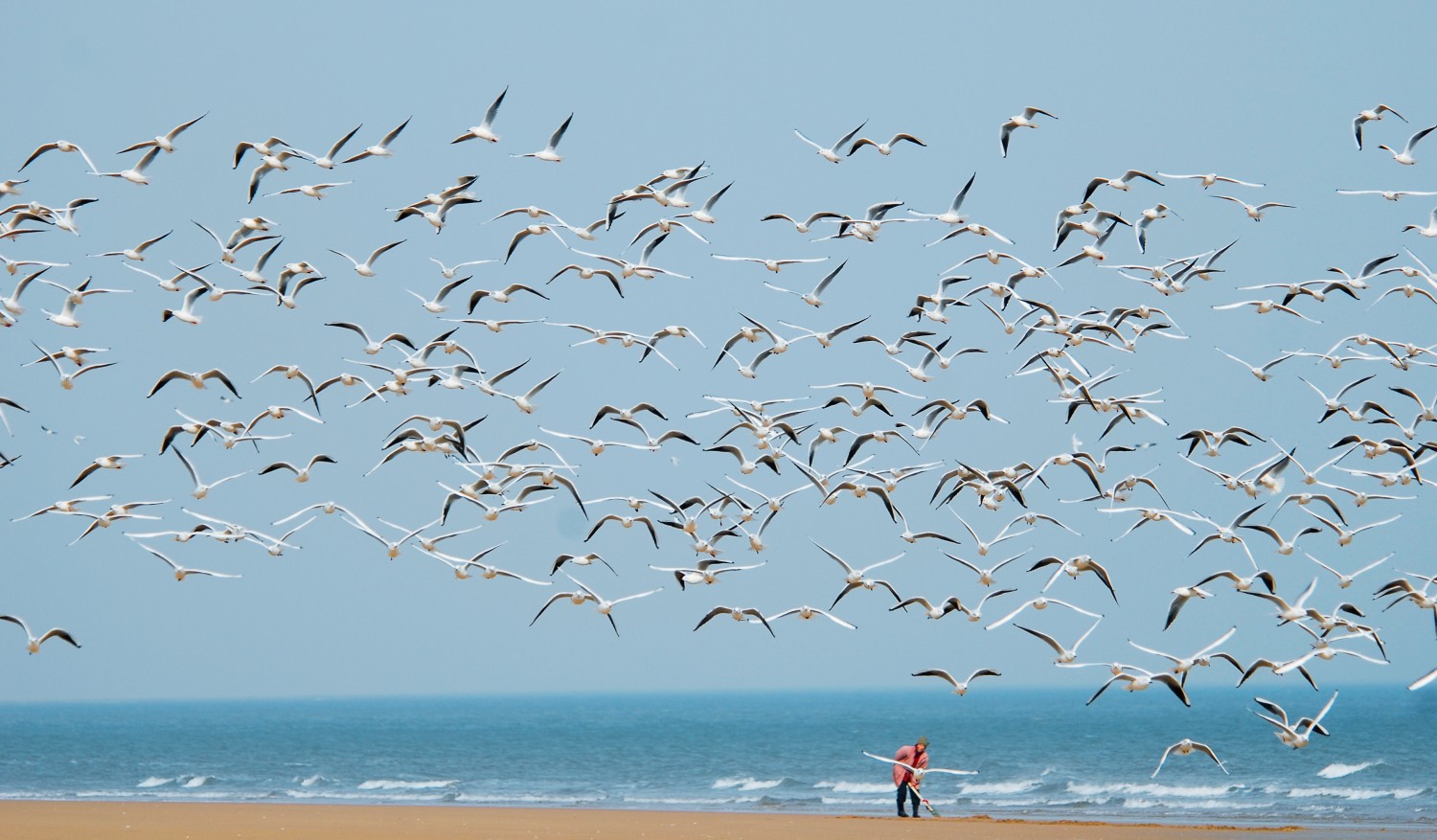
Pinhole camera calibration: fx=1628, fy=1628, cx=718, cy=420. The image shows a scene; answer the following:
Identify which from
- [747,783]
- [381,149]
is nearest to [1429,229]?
[381,149]

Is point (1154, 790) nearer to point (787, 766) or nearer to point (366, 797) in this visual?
point (366, 797)

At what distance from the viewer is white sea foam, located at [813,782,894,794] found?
47.5m

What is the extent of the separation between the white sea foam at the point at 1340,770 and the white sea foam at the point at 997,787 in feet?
36.1

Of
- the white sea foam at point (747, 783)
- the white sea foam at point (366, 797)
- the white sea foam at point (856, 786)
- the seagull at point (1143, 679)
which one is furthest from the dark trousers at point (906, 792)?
the white sea foam at point (747, 783)

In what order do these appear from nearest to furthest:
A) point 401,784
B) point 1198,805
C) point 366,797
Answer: point 1198,805 → point 366,797 → point 401,784

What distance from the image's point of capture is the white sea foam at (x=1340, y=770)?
56.9 metres

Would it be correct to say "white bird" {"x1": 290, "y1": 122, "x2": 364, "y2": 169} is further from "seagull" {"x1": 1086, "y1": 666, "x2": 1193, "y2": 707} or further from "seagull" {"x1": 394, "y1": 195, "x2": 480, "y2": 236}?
"seagull" {"x1": 1086, "y1": 666, "x2": 1193, "y2": 707}

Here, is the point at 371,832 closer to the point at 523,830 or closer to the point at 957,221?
the point at 523,830

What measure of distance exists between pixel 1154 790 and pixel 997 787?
616 centimetres

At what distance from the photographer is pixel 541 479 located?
99.7 ft

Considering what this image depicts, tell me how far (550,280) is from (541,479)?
147 inches

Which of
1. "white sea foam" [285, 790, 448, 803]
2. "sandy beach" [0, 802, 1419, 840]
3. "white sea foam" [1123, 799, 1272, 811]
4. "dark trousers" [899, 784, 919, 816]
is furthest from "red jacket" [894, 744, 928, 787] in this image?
"white sea foam" [285, 790, 448, 803]

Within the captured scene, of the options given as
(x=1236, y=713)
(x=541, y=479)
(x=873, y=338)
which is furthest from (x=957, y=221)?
(x=1236, y=713)

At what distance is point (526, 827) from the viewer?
31969 mm
